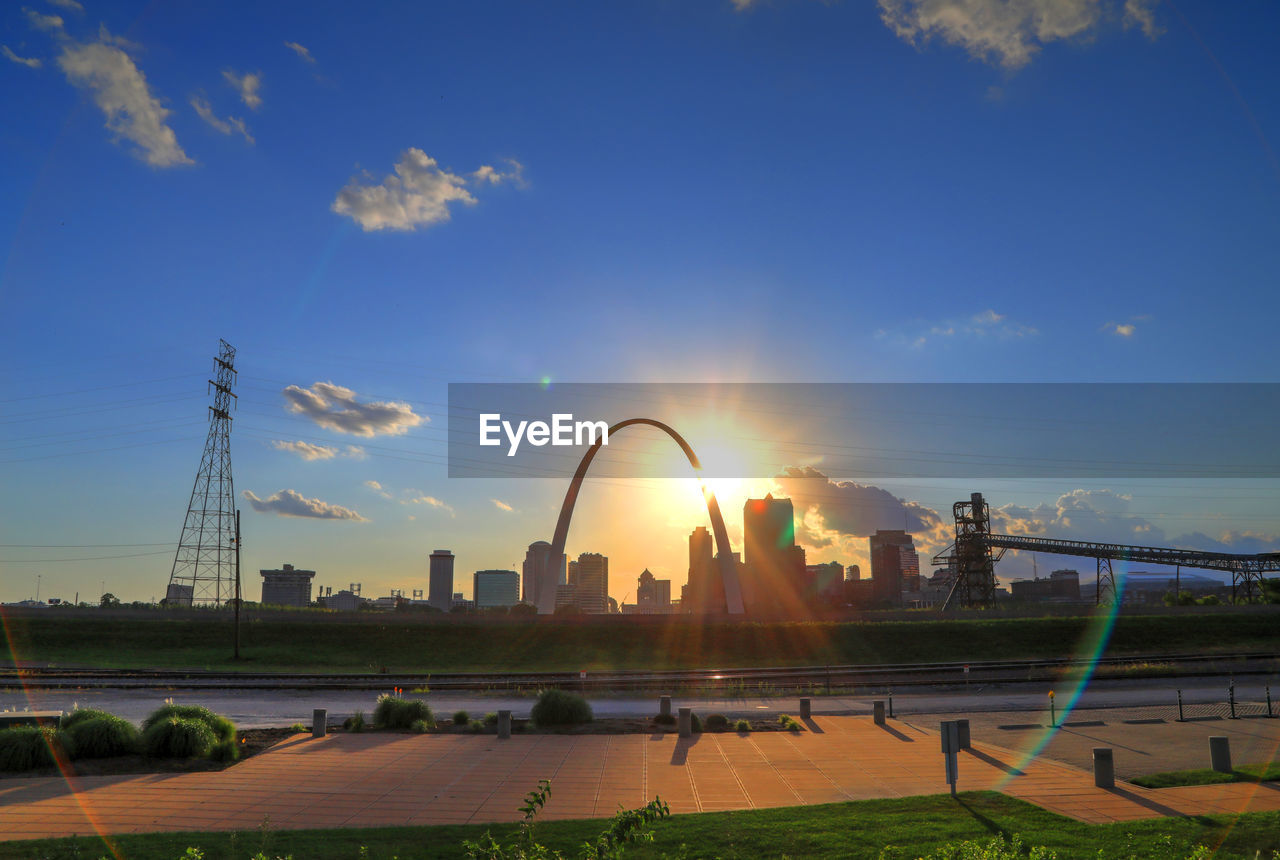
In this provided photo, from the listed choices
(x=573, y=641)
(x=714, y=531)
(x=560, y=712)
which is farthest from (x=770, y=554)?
(x=560, y=712)

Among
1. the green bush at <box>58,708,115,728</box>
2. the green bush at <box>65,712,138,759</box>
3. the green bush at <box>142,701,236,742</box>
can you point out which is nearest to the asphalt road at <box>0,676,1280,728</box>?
the green bush at <box>142,701,236,742</box>

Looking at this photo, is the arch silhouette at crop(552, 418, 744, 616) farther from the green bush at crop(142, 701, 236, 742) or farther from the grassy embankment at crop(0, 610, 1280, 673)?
the green bush at crop(142, 701, 236, 742)

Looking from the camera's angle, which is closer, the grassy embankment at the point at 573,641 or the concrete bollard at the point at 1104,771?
the concrete bollard at the point at 1104,771

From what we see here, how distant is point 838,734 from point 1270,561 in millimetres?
→ 82430

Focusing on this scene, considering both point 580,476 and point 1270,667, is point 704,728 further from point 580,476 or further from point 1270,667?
point 580,476

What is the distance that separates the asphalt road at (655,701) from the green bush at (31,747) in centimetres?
698

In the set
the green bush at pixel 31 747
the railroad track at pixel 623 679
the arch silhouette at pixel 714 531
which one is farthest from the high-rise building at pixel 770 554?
the green bush at pixel 31 747

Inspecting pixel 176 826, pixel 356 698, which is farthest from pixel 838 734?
pixel 356 698

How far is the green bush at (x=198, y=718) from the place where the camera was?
55.6 feet

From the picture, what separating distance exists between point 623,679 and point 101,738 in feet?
75.3

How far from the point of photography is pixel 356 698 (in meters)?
29.4

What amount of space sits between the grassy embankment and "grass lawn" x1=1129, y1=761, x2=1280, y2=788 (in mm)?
35009

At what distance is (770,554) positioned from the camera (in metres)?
154

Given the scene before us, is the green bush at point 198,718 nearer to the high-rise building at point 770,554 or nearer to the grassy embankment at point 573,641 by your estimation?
the grassy embankment at point 573,641
